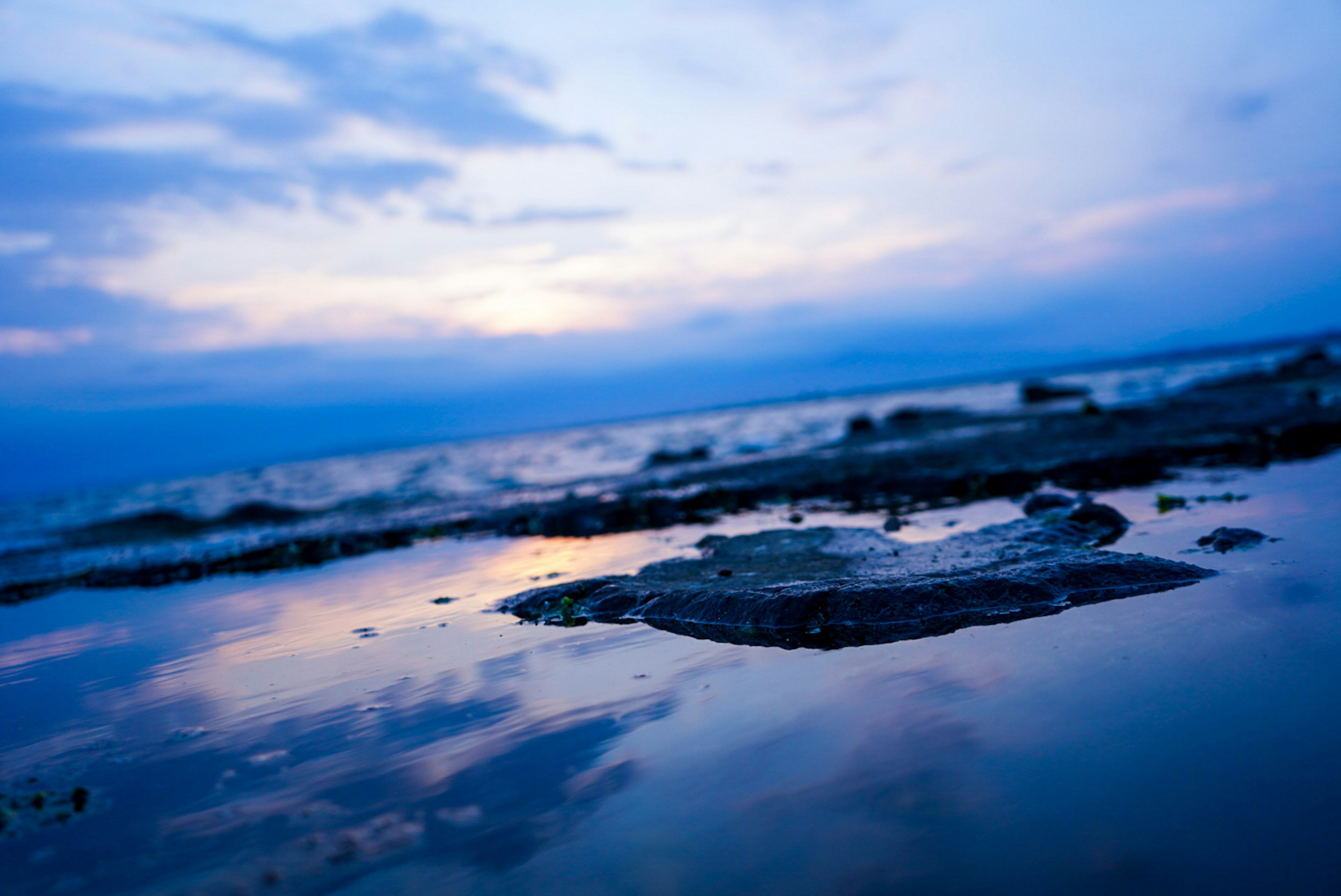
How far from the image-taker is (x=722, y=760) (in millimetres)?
2787

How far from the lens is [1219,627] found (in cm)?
353

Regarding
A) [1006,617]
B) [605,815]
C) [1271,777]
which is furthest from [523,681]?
[1271,777]

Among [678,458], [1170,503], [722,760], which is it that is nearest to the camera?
[722,760]

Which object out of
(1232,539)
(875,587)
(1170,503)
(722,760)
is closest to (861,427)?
(1170,503)

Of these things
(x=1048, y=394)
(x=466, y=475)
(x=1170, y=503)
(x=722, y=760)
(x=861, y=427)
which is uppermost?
(x=1048, y=394)

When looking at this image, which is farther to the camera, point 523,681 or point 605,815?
point 523,681

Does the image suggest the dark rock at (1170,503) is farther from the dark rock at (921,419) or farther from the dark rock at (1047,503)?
the dark rock at (921,419)

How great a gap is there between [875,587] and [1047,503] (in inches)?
137

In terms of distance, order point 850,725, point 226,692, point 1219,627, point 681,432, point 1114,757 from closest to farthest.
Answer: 1. point 1114,757
2. point 850,725
3. point 1219,627
4. point 226,692
5. point 681,432

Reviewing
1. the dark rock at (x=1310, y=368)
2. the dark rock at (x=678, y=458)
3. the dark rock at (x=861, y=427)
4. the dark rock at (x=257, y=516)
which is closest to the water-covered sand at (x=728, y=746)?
Answer: the dark rock at (x=257, y=516)

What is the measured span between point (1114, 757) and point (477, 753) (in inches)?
92.1

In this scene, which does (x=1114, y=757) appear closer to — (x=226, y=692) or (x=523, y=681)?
(x=523, y=681)

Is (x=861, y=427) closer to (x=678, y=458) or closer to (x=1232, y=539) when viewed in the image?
(x=678, y=458)

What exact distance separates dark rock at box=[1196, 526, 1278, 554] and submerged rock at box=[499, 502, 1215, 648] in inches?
26.4
